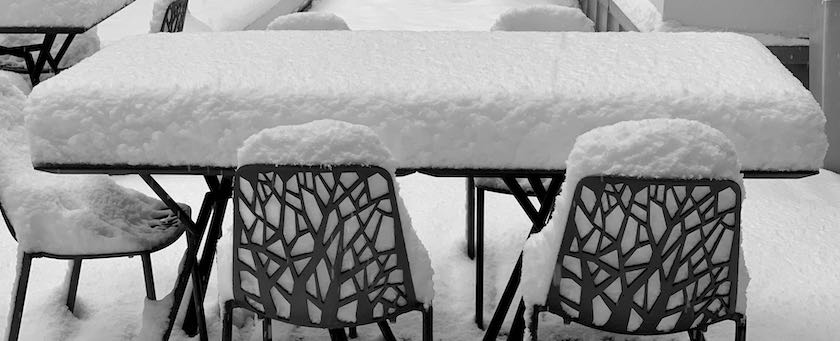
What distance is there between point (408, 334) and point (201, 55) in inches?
39.5

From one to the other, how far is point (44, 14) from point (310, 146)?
2.69 meters

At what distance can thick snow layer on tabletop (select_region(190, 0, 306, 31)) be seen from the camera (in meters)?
7.26

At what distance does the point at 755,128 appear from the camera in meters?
2.38

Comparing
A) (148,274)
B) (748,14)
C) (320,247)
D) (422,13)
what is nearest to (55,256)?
(148,274)

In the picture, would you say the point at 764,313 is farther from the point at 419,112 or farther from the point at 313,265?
the point at 313,265

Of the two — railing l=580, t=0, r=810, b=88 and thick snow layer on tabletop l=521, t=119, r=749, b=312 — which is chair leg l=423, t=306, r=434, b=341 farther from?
railing l=580, t=0, r=810, b=88

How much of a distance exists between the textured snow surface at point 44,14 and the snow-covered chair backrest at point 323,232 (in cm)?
255

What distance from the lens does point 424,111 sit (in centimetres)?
241

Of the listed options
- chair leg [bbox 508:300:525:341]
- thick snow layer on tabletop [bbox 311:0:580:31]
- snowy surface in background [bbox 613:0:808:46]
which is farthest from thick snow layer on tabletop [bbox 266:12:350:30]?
thick snow layer on tabletop [bbox 311:0:580:31]

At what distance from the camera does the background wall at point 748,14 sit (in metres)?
4.86

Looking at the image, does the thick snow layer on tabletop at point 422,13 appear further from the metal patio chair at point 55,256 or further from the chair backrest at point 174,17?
the metal patio chair at point 55,256

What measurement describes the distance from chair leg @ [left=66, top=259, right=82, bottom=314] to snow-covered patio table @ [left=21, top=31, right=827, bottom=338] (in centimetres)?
78

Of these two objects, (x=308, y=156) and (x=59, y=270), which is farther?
(x=59, y=270)

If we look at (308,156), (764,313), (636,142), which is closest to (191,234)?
(308,156)
